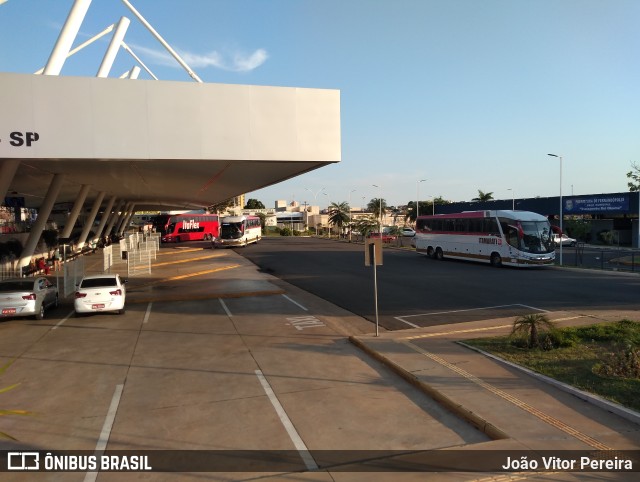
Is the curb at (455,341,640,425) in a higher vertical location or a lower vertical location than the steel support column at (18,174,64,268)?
lower

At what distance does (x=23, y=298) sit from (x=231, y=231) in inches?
1491

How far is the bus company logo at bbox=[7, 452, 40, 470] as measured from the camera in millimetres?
5898

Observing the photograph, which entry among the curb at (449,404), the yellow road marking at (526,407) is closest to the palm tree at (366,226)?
the curb at (449,404)

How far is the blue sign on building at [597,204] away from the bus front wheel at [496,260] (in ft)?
97.7

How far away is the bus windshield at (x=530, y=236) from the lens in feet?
96.5

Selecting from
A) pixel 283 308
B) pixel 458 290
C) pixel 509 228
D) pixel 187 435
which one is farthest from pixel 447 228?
pixel 187 435

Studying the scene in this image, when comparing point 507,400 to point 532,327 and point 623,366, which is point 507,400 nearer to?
point 623,366

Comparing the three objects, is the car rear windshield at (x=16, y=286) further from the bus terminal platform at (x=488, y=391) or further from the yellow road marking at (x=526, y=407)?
the yellow road marking at (x=526, y=407)

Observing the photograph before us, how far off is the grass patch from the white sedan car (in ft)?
43.2

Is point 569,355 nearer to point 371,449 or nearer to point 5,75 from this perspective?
point 371,449

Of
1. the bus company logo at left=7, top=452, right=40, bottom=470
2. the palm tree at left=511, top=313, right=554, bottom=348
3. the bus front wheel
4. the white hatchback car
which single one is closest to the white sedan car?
the white hatchback car

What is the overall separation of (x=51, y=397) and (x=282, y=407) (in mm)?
4169

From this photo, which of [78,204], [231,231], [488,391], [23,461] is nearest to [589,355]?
[488,391]

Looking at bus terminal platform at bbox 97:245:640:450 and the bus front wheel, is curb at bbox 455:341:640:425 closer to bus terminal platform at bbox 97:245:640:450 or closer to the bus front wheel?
bus terminal platform at bbox 97:245:640:450
